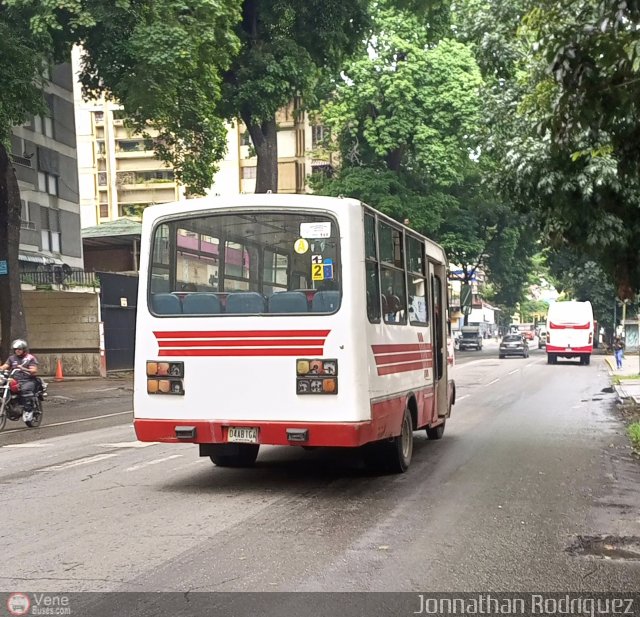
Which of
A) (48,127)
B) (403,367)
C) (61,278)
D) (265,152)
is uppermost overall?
(48,127)

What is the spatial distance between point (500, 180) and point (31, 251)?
78.4 feet

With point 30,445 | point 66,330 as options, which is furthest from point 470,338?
point 30,445

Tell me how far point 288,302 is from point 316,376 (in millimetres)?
814

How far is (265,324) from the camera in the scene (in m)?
7.94

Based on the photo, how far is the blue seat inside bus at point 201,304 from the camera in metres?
8.21

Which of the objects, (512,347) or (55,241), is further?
(512,347)

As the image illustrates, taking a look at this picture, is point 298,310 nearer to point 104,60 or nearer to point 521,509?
point 521,509

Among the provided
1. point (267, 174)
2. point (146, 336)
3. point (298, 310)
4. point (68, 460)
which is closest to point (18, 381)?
point (68, 460)

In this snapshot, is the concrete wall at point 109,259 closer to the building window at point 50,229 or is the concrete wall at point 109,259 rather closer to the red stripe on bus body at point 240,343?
the building window at point 50,229

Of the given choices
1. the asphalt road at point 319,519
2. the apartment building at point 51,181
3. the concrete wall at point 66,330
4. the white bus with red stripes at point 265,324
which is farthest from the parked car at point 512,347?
the white bus with red stripes at point 265,324

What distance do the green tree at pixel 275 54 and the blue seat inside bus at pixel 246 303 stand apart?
18301 mm

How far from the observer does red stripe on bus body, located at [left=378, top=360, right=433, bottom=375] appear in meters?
8.50

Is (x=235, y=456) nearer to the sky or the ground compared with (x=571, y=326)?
nearer to the ground

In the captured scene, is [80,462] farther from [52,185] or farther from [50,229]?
[52,185]
